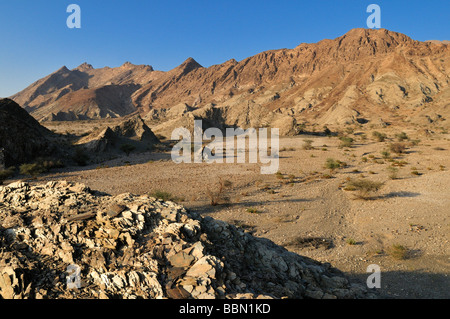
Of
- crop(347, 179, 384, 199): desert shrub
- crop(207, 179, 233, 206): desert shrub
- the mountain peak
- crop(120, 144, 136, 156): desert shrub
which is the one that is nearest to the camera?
crop(207, 179, 233, 206): desert shrub

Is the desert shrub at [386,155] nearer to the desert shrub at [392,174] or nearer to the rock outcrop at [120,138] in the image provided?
the desert shrub at [392,174]

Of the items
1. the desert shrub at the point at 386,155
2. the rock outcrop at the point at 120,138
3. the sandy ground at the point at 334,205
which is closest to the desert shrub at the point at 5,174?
the sandy ground at the point at 334,205

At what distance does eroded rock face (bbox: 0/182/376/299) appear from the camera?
3.55 m

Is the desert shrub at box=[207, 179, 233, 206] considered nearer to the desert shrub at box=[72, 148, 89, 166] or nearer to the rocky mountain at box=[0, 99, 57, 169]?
the desert shrub at box=[72, 148, 89, 166]

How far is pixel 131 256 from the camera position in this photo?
3.96m

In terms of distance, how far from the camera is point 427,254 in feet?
27.1

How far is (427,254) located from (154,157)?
23.3 meters

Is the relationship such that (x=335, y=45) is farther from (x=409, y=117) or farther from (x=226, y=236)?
(x=226, y=236)

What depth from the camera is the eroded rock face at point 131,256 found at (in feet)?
11.7

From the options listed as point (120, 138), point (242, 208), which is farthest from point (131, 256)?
point (120, 138)

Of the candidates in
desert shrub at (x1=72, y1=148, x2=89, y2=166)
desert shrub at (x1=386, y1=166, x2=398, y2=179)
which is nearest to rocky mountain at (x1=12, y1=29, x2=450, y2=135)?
desert shrub at (x1=72, y1=148, x2=89, y2=166)

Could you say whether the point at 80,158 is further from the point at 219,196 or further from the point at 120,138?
the point at 219,196

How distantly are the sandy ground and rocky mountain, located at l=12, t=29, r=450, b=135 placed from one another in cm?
1904

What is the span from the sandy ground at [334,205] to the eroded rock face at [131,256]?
3.40 metres
